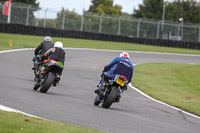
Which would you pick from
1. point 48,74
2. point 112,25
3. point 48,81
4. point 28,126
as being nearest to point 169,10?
point 112,25

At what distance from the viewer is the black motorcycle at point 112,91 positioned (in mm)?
11281

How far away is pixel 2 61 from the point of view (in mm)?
20859

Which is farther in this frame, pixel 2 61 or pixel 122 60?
pixel 2 61

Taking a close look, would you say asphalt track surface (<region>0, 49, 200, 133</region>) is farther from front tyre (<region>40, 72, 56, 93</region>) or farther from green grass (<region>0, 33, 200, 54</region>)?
green grass (<region>0, 33, 200, 54</region>)

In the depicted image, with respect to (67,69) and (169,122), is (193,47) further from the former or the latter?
(169,122)

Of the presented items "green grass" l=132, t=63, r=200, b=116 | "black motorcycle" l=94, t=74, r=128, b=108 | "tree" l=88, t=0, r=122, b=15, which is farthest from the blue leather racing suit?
"tree" l=88, t=0, r=122, b=15

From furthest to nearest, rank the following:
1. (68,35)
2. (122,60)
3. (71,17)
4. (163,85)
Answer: (71,17)
(68,35)
(163,85)
(122,60)

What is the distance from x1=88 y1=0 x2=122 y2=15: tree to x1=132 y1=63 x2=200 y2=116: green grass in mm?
77848

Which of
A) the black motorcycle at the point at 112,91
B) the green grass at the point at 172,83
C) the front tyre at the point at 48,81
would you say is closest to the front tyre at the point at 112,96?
the black motorcycle at the point at 112,91

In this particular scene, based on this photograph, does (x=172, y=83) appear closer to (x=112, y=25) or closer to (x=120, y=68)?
(x=120, y=68)

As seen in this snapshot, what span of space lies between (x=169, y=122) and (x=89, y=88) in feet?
18.9

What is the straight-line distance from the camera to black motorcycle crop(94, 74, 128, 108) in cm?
1128

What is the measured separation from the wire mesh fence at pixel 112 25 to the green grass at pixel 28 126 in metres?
38.7

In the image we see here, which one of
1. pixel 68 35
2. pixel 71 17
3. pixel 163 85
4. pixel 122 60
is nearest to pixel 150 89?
pixel 163 85
